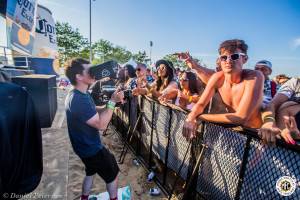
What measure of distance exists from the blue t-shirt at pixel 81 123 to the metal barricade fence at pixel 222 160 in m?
1.23

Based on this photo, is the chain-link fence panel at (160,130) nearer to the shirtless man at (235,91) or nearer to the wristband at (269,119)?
the shirtless man at (235,91)

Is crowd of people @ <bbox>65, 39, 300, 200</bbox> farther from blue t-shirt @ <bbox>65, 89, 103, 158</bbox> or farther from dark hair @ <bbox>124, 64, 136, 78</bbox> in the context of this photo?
dark hair @ <bbox>124, 64, 136, 78</bbox>

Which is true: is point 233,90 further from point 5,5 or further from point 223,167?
point 5,5

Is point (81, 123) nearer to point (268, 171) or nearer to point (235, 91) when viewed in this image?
point (235, 91)

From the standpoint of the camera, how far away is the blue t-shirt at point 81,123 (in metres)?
2.38

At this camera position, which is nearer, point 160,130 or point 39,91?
point 160,130

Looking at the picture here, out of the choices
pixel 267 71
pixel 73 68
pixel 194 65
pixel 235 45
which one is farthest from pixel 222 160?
pixel 267 71

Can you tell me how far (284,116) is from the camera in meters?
2.18

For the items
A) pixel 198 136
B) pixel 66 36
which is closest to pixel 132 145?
pixel 198 136

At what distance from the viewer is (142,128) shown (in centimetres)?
449

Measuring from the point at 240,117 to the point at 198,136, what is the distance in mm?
626

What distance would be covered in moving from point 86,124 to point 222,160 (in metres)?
1.71

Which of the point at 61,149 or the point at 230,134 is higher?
the point at 230,134

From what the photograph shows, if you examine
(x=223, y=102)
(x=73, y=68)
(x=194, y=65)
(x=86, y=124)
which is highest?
(x=194, y=65)
